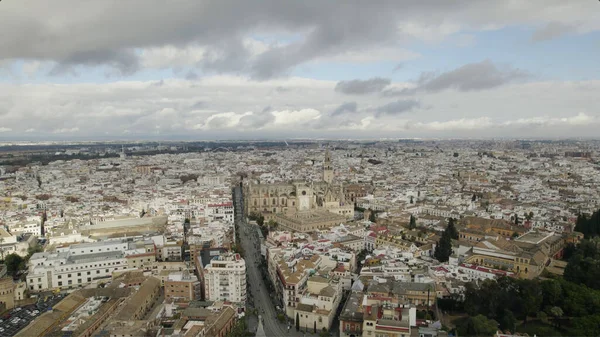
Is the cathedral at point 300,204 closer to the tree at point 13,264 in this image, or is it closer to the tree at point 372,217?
the tree at point 372,217

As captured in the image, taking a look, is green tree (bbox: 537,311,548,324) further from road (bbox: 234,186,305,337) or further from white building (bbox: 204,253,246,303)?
white building (bbox: 204,253,246,303)

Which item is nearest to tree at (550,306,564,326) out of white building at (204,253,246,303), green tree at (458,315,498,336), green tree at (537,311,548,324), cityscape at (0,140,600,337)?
cityscape at (0,140,600,337)

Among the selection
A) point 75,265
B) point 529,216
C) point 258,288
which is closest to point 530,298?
point 258,288

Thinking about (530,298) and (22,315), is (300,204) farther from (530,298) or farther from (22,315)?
(22,315)

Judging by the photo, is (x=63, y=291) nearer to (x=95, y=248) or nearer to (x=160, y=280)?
(x=95, y=248)

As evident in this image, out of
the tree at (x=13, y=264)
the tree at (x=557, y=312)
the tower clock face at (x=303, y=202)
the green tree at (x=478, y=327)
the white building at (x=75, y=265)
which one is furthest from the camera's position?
the tower clock face at (x=303, y=202)

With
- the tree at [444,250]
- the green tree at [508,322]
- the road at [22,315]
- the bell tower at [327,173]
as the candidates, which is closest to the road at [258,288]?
the green tree at [508,322]
